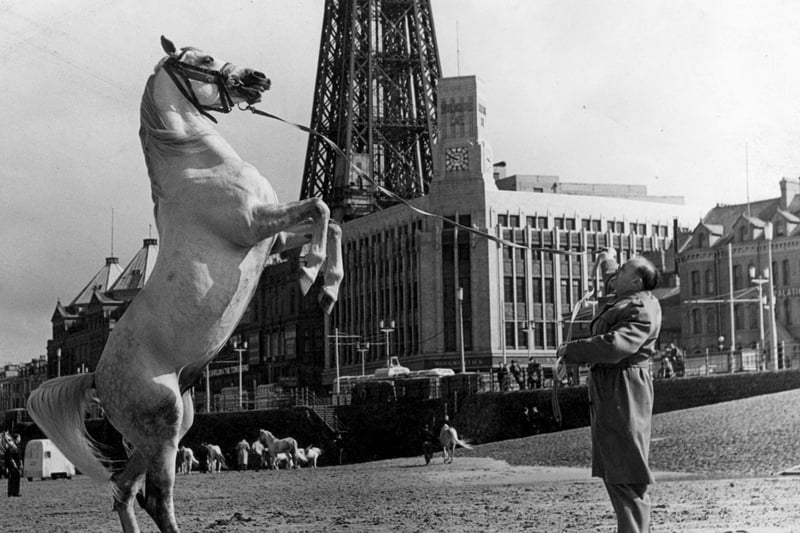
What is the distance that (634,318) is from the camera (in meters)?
7.66

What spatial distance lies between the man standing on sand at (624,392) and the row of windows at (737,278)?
62.4m

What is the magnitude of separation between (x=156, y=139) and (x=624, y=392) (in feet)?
11.2

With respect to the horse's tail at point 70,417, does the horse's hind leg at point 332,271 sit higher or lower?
higher

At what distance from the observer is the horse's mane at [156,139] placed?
827cm

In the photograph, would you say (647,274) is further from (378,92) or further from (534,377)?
(378,92)

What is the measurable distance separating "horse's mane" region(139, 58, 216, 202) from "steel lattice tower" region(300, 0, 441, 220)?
347ft

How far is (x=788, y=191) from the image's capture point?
232ft

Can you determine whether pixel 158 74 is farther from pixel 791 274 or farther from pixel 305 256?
pixel 791 274

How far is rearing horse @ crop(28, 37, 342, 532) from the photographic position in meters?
7.95

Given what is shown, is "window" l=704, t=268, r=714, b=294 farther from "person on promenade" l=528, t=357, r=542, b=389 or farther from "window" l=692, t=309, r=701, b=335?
"person on promenade" l=528, t=357, r=542, b=389

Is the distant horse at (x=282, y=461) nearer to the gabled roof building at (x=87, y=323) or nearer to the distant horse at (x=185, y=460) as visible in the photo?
the distant horse at (x=185, y=460)

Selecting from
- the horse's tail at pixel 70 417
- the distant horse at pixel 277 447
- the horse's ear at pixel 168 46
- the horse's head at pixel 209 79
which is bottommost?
the distant horse at pixel 277 447

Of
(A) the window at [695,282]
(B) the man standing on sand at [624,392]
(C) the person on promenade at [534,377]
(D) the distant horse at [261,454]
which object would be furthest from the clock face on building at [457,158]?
(B) the man standing on sand at [624,392]

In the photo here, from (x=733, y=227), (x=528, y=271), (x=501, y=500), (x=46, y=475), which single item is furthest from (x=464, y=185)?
(x=501, y=500)
